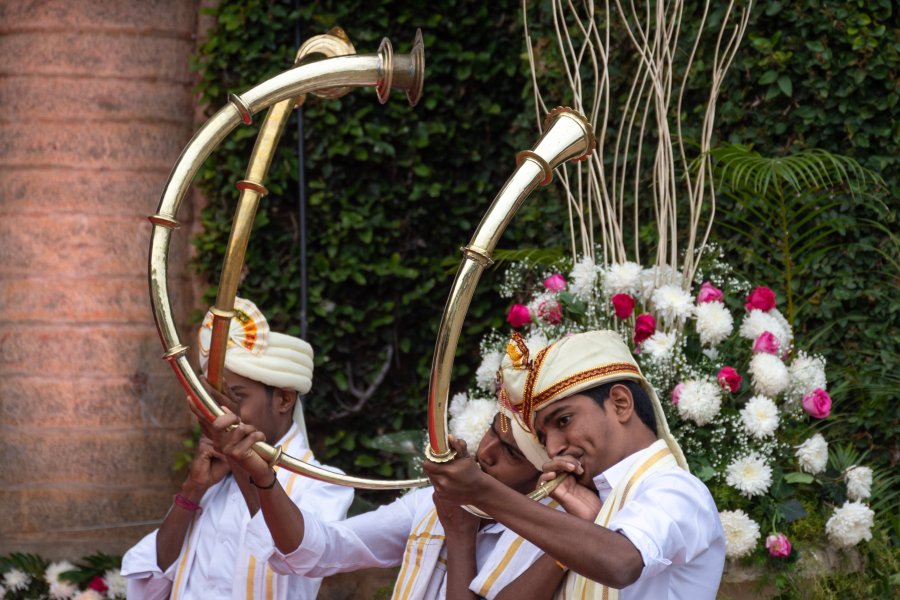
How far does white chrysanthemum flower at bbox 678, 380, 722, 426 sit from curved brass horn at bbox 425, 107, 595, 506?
1234mm

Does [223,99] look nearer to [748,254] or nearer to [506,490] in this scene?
[748,254]

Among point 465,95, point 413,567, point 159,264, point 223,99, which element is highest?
point 465,95

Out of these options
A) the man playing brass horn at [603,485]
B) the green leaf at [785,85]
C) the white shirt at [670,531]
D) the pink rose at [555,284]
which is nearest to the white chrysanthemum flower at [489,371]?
the pink rose at [555,284]

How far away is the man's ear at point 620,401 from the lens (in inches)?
104

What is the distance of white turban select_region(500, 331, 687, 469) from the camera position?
261 cm

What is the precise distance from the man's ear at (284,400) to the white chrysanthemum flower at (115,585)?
2211 millimetres

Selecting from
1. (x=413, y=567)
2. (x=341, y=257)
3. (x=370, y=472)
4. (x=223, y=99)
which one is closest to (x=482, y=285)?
(x=341, y=257)

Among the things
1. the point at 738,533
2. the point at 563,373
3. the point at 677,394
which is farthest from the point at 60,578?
the point at 563,373

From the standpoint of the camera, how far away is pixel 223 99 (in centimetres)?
593

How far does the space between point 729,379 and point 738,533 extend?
493mm

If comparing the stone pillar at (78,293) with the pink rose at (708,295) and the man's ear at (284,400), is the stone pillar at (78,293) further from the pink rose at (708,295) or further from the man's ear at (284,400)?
the pink rose at (708,295)

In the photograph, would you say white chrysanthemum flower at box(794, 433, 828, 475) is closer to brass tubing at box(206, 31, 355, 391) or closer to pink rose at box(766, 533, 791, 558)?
pink rose at box(766, 533, 791, 558)

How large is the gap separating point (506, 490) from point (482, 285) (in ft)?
12.8

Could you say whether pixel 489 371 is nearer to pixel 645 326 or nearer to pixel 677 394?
pixel 645 326
